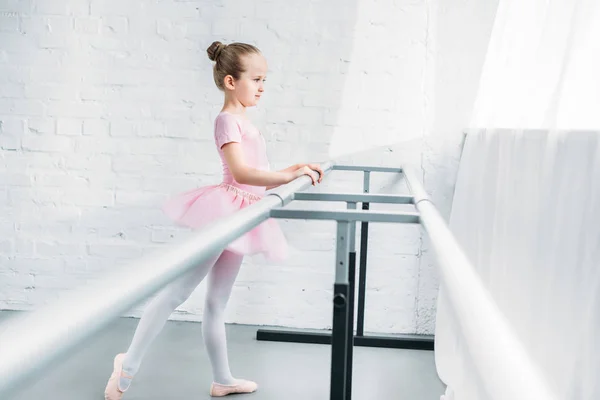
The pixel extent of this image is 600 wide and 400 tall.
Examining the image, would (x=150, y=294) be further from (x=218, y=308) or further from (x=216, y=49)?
(x=216, y=49)

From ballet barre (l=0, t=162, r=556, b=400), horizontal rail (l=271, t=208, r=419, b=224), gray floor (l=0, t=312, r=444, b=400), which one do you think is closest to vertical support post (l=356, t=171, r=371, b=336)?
gray floor (l=0, t=312, r=444, b=400)

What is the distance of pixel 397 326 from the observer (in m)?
2.69

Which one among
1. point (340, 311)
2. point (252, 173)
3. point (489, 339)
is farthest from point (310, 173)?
point (489, 339)

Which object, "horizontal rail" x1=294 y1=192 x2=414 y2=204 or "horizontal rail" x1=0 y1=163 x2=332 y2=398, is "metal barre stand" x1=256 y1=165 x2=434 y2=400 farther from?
"horizontal rail" x1=0 y1=163 x2=332 y2=398

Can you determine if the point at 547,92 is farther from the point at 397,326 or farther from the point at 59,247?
the point at 59,247

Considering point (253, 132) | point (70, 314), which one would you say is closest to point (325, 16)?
point (253, 132)

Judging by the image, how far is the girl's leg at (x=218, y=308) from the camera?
199 cm

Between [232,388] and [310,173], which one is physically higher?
[310,173]

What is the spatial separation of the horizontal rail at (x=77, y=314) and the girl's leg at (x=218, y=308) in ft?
4.48

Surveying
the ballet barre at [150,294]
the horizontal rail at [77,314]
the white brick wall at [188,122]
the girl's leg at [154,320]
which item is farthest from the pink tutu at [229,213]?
the horizontal rail at [77,314]

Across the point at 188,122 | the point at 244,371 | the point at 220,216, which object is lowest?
the point at 244,371

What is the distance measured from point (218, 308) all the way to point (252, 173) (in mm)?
442

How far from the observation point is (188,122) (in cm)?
263

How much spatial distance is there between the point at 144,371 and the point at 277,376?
45cm
